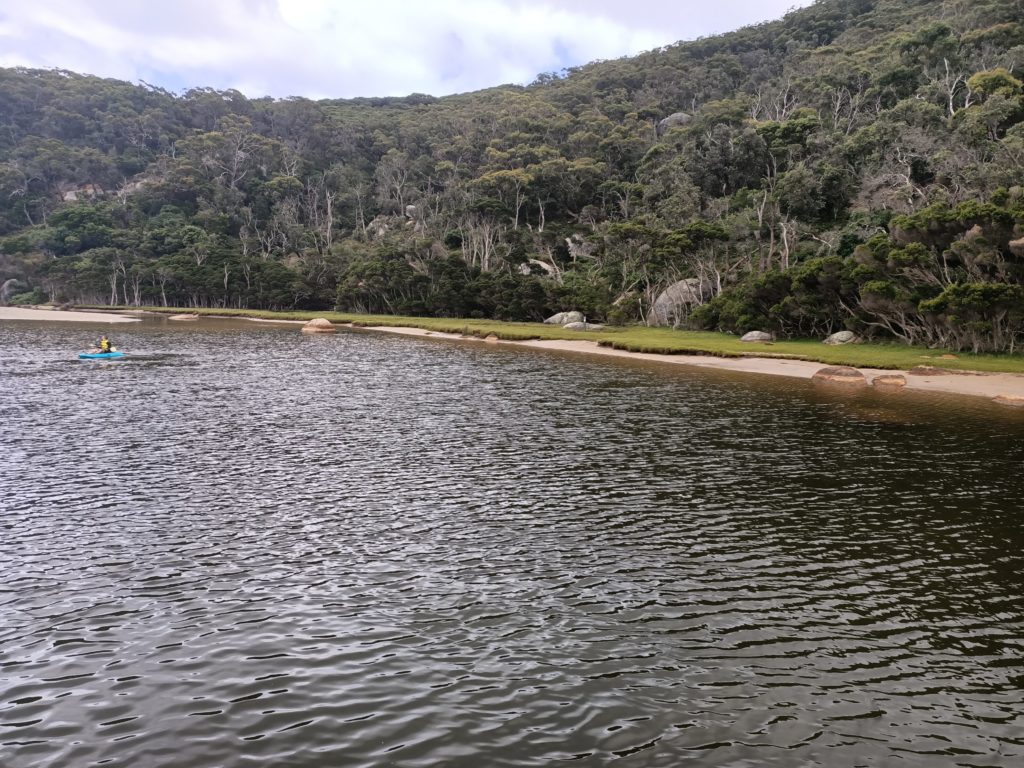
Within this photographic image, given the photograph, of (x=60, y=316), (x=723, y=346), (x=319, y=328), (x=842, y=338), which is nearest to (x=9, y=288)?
(x=60, y=316)

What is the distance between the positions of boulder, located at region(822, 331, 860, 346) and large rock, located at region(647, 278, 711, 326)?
20845 millimetres

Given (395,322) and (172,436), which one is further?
(395,322)

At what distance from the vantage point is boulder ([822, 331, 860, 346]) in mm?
62206

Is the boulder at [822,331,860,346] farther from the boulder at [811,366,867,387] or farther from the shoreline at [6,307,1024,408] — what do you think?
the boulder at [811,366,867,387]

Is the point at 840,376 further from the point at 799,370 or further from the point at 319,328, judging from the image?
the point at 319,328

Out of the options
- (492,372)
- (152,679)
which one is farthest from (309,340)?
(152,679)

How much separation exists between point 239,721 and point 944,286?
198 feet

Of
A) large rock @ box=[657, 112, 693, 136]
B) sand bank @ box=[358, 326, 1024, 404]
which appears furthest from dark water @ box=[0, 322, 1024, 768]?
large rock @ box=[657, 112, 693, 136]

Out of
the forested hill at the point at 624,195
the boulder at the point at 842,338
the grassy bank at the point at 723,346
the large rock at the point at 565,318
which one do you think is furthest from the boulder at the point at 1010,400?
the large rock at the point at 565,318

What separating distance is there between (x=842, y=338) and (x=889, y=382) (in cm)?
2076

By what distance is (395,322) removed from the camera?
318 ft

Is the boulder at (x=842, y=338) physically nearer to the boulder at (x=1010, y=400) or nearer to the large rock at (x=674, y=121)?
the boulder at (x=1010, y=400)

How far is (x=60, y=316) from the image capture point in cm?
10888

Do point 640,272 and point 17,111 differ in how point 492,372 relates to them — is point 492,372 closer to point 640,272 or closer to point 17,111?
point 640,272
